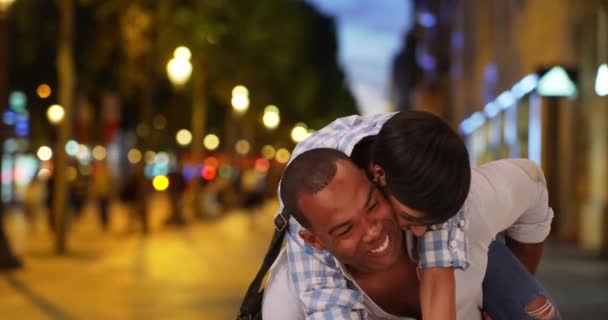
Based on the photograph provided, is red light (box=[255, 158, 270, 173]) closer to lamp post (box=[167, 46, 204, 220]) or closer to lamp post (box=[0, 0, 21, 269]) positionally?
lamp post (box=[167, 46, 204, 220])

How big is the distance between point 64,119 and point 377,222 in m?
20.2

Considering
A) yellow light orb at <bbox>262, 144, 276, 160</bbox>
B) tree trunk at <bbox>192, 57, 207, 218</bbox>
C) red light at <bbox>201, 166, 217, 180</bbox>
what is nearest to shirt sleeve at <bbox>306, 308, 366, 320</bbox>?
tree trunk at <bbox>192, 57, 207, 218</bbox>

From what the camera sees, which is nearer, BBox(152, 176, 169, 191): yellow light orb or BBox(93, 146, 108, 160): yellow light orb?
BBox(152, 176, 169, 191): yellow light orb

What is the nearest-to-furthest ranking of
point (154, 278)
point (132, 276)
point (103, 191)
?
point (154, 278), point (132, 276), point (103, 191)

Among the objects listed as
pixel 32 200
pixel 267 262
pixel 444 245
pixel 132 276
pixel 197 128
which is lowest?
pixel 32 200

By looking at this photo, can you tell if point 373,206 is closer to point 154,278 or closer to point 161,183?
point 154,278

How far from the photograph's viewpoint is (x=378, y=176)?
3.97m

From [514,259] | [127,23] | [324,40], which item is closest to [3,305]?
[514,259]

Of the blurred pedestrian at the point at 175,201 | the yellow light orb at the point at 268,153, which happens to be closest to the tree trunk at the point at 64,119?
the blurred pedestrian at the point at 175,201

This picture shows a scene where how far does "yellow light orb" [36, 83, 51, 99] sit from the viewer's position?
44497mm

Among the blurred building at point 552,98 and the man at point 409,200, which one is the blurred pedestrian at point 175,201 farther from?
the man at point 409,200

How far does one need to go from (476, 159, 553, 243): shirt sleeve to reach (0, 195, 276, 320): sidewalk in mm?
8658

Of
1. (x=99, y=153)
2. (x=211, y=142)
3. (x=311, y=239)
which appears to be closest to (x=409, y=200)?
(x=311, y=239)

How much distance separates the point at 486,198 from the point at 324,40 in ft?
365
